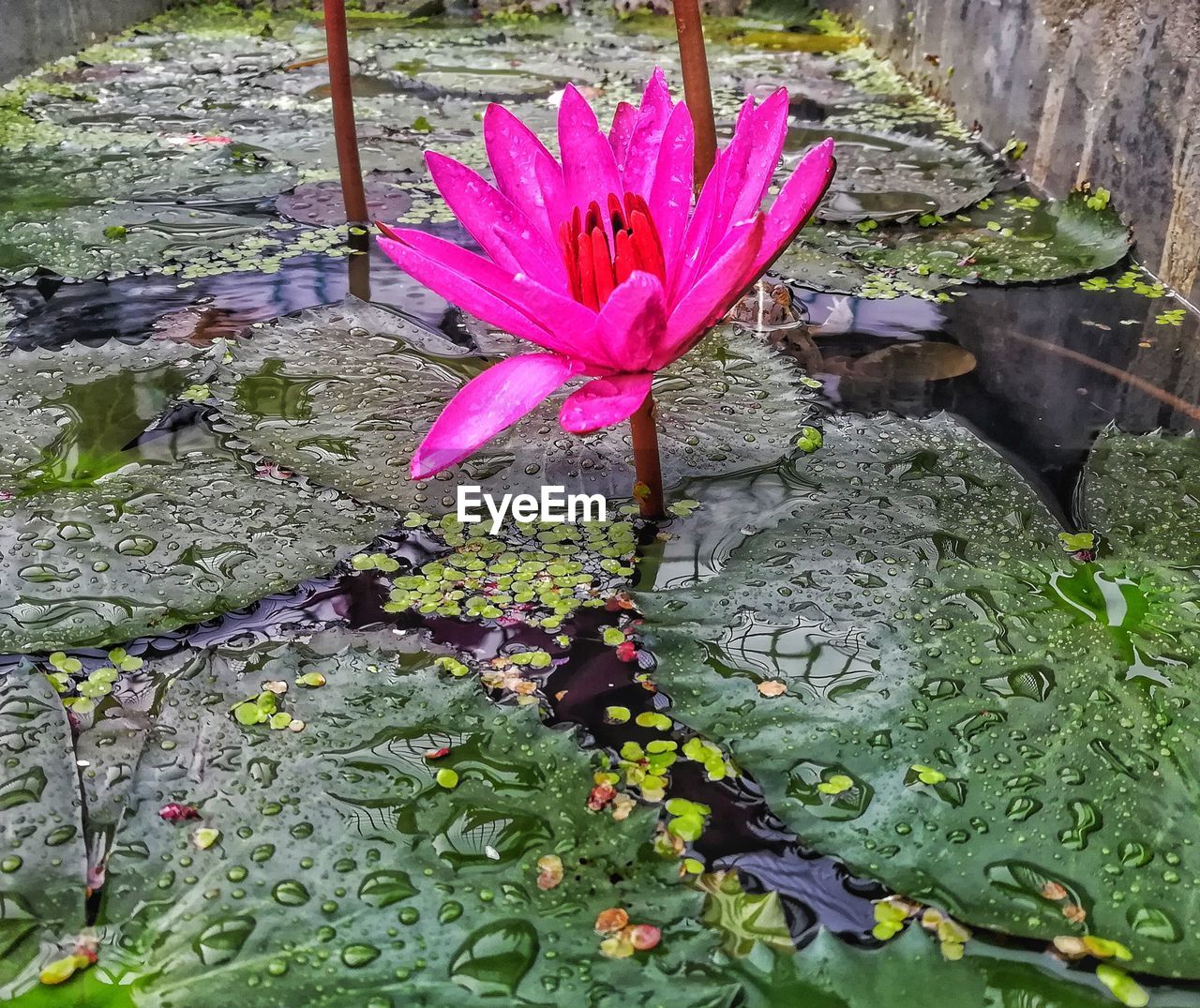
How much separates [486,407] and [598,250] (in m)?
0.18

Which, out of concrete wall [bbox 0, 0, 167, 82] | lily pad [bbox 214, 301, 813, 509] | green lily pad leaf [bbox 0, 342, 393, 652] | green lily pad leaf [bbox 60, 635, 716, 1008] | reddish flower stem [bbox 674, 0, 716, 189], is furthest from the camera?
concrete wall [bbox 0, 0, 167, 82]

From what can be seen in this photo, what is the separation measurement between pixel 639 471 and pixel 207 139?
2.44 m

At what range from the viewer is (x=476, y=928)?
2.31ft

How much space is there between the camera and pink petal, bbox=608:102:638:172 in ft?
3.56

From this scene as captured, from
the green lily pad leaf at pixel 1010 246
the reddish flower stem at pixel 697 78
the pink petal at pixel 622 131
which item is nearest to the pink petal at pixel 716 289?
the pink petal at pixel 622 131

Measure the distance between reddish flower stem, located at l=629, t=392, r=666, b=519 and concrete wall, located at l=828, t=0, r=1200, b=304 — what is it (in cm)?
130

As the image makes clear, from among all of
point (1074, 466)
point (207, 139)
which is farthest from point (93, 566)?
point (207, 139)

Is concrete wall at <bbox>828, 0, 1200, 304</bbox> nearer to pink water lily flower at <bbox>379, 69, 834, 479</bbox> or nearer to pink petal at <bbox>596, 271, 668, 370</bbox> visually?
pink water lily flower at <bbox>379, 69, 834, 479</bbox>

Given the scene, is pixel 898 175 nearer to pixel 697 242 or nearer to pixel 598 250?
pixel 697 242

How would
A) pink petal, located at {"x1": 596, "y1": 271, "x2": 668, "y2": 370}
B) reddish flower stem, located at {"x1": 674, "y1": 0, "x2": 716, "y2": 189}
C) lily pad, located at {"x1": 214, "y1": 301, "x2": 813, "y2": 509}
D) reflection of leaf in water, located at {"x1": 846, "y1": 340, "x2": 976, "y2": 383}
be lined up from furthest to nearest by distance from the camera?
reflection of leaf in water, located at {"x1": 846, "y1": 340, "x2": 976, "y2": 383}, reddish flower stem, located at {"x1": 674, "y1": 0, "x2": 716, "y2": 189}, lily pad, located at {"x1": 214, "y1": 301, "x2": 813, "y2": 509}, pink petal, located at {"x1": 596, "y1": 271, "x2": 668, "y2": 370}

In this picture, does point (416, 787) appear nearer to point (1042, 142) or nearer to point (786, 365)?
point (786, 365)

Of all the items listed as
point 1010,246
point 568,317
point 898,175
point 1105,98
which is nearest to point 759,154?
point 568,317

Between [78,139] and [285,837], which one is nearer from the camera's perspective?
[285,837]

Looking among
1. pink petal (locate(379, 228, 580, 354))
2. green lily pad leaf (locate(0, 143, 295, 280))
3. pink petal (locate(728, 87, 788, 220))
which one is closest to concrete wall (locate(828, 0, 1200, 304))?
pink petal (locate(728, 87, 788, 220))
